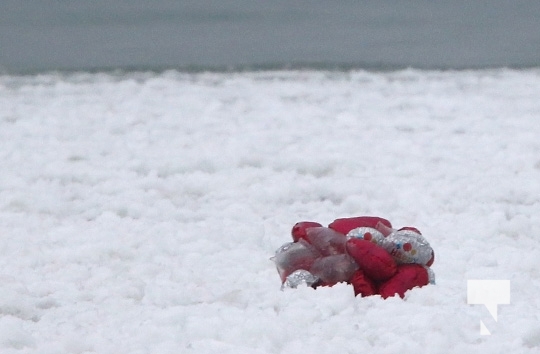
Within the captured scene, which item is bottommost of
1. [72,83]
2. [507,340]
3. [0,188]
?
[507,340]

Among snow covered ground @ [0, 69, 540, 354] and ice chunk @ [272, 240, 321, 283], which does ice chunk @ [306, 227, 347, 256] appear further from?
snow covered ground @ [0, 69, 540, 354]

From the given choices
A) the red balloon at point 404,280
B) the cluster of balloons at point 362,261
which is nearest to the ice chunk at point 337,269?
the cluster of balloons at point 362,261

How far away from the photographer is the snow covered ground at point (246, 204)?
213 cm

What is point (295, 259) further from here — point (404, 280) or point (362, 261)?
point (404, 280)

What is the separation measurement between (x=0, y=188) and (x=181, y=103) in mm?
2113

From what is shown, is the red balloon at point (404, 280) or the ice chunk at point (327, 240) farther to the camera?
the ice chunk at point (327, 240)

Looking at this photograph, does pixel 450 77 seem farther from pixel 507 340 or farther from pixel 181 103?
pixel 507 340

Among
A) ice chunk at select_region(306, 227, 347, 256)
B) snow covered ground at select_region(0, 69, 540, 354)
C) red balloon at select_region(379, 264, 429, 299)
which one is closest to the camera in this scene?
snow covered ground at select_region(0, 69, 540, 354)

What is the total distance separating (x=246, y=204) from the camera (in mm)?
3379

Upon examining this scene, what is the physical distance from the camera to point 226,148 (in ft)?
14.1

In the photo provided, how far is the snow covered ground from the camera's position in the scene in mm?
2131

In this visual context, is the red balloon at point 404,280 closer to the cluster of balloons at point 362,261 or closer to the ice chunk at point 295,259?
the cluster of balloons at point 362,261

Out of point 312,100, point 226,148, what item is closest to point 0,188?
point 226,148

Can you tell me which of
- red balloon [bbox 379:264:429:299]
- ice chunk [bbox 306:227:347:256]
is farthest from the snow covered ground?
ice chunk [bbox 306:227:347:256]
